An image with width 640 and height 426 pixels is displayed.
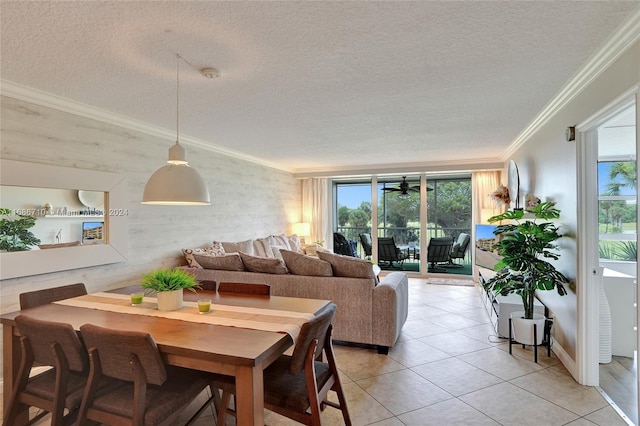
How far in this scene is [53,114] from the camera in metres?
3.14

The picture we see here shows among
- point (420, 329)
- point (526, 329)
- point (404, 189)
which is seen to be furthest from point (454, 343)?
point (404, 189)

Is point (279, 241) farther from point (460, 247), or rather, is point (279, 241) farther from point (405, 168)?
point (460, 247)

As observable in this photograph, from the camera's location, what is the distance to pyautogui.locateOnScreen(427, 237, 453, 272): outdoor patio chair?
7.29 metres

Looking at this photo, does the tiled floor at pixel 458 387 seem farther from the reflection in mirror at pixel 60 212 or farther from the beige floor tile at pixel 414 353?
the reflection in mirror at pixel 60 212

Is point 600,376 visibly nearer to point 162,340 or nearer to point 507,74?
point 507,74

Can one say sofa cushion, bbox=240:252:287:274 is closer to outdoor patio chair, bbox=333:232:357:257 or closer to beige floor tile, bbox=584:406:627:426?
beige floor tile, bbox=584:406:627:426

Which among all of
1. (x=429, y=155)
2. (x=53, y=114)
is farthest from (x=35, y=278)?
(x=429, y=155)

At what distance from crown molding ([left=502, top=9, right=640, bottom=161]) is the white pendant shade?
2.72 metres

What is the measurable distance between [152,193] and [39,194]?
63.2 inches

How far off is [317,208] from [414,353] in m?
4.96

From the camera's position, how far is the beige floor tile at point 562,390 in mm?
2451

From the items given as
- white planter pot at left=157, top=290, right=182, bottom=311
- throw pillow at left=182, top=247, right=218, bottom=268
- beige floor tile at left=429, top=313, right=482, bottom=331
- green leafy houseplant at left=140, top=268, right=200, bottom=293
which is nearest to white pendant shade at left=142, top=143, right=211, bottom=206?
green leafy houseplant at left=140, top=268, right=200, bottom=293

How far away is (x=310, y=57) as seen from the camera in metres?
2.33

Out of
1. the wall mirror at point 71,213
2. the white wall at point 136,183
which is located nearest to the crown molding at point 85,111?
the white wall at point 136,183
